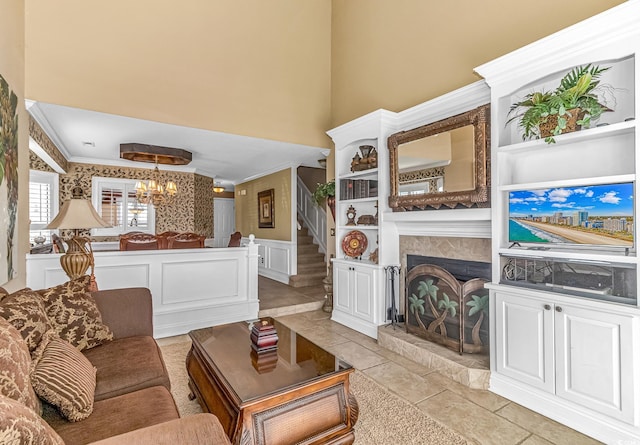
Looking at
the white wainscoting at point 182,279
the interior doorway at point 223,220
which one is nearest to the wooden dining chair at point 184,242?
the white wainscoting at point 182,279

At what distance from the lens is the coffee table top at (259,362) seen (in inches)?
68.1

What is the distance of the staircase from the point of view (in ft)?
21.7

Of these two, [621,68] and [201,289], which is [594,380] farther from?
[201,289]

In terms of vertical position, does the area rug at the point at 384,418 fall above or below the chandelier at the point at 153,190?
below

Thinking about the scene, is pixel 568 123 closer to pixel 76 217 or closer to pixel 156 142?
pixel 76 217

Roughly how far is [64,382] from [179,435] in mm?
787

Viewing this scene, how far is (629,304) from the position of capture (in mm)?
2000

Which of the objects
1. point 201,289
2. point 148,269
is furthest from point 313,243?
point 148,269

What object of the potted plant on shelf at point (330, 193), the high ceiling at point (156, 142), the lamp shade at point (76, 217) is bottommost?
the lamp shade at point (76, 217)

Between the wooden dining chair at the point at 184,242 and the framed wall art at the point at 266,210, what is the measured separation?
3.07m

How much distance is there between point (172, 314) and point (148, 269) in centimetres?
64

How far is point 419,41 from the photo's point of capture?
3.89 metres

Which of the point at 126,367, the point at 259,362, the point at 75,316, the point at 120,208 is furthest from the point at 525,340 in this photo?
the point at 120,208

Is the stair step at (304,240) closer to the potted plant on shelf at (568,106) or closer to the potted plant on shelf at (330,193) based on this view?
the potted plant on shelf at (330,193)
